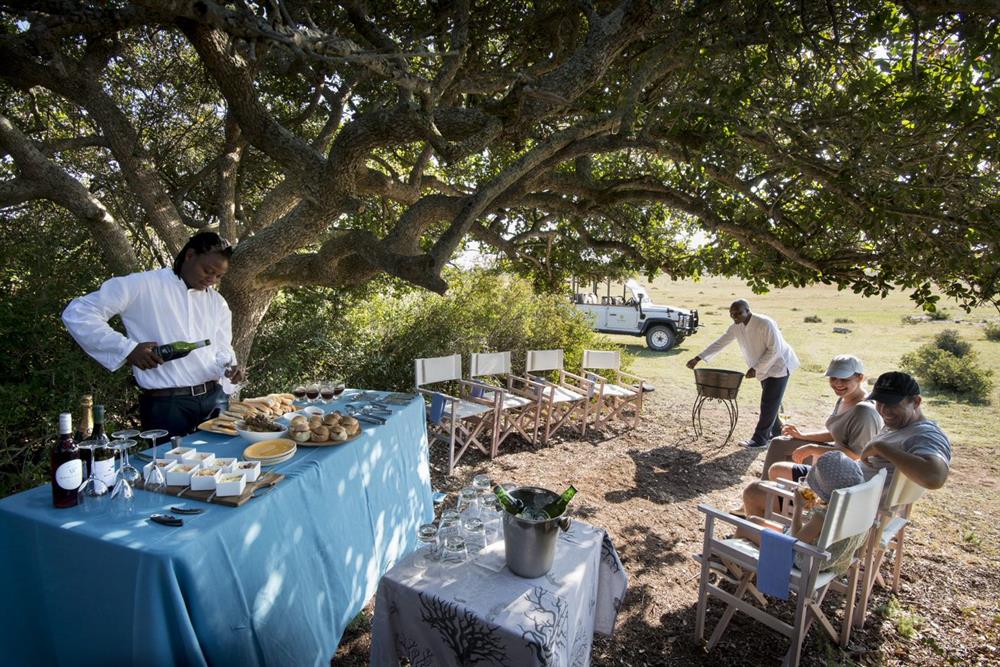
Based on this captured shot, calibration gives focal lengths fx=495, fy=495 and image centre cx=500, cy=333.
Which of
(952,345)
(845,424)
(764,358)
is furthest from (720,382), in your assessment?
(952,345)

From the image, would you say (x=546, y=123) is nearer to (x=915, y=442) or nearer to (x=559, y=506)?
(x=915, y=442)

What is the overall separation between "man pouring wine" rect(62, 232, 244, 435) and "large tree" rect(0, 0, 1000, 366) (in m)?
1.25

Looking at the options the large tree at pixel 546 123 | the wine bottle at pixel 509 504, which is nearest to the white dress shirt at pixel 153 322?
the large tree at pixel 546 123

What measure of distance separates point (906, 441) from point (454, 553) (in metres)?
2.62

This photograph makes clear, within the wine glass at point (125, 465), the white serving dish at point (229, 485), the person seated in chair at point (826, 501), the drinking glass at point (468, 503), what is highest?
the wine glass at point (125, 465)

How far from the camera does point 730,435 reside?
20.7 ft

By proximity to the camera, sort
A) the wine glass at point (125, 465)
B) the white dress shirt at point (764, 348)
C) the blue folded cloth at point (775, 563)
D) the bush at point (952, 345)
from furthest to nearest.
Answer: the bush at point (952, 345), the white dress shirt at point (764, 348), the blue folded cloth at point (775, 563), the wine glass at point (125, 465)

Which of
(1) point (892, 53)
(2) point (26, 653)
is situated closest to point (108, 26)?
(2) point (26, 653)

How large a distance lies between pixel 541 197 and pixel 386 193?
1716 millimetres

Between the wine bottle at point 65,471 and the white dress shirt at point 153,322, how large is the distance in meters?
0.90

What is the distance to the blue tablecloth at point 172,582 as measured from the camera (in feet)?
5.03

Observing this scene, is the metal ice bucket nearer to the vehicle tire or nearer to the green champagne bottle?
the green champagne bottle

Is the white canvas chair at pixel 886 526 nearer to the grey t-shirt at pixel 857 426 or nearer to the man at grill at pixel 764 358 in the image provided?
the grey t-shirt at pixel 857 426

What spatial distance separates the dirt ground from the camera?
9.12ft
